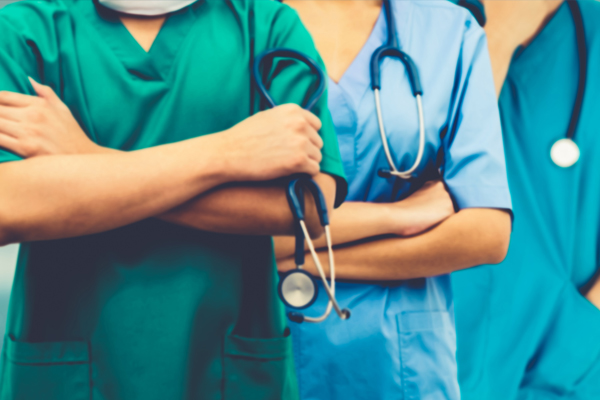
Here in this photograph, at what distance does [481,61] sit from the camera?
0.92 m

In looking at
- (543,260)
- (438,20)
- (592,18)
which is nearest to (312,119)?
(438,20)

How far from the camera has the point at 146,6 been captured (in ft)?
2.15

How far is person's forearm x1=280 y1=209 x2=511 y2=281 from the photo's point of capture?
0.81 metres

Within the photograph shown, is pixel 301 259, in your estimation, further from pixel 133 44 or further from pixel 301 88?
pixel 133 44

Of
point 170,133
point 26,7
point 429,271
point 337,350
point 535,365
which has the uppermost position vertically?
point 26,7

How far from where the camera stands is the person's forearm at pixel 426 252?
2.67 ft

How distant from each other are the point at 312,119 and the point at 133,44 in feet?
0.71

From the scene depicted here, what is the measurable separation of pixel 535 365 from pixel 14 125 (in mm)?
1014

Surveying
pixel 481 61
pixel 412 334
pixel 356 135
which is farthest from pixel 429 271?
pixel 481 61

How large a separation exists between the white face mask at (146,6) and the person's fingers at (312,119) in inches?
Answer: 7.6

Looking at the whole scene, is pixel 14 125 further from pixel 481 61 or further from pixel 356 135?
pixel 481 61

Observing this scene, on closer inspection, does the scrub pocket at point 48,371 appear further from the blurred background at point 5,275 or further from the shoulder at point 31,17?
the blurred background at point 5,275

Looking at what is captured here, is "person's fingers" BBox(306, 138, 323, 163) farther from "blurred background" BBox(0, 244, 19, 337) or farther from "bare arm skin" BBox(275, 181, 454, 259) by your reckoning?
"blurred background" BBox(0, 244, 19, 337)

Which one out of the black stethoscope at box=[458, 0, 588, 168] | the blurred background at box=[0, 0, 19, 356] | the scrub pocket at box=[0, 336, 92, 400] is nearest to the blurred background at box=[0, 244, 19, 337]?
the blurred background at box=[0, 0, 19, 356]
